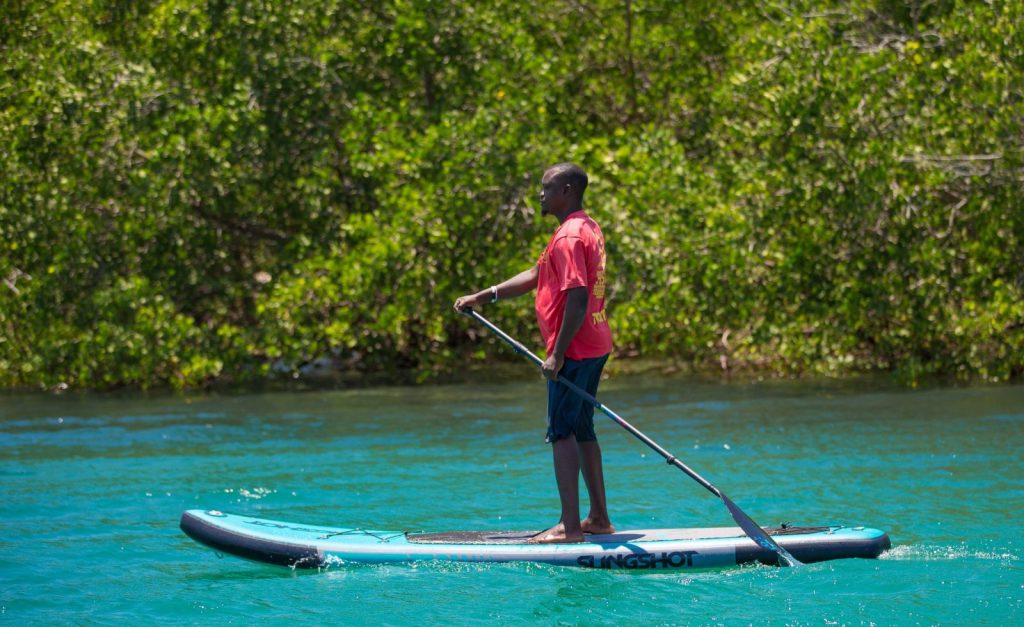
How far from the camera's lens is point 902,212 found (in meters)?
13.9

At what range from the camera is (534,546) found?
6.44m

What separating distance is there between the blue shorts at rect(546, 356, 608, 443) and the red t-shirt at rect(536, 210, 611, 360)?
0.17 ft

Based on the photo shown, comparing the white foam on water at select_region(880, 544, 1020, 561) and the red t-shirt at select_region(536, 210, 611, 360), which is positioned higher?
the red t-shirt at select_region(536, 210, 611, 360)

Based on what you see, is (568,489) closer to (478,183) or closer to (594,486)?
(594,486)

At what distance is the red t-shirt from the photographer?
20.8 ft

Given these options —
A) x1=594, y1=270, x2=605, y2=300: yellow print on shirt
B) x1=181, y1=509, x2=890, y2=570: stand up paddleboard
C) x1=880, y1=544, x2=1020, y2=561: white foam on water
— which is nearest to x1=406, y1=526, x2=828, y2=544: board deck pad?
x1=181, y1=509, x2=890, y2=570: stand up paddleboard

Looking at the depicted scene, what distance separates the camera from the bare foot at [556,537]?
21.5ft

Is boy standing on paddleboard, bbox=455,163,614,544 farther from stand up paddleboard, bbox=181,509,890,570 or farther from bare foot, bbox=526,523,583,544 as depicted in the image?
stand up paddleboard, bbox=181,509,890,570

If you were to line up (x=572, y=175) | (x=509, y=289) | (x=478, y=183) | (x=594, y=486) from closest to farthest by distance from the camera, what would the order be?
(x=572, y=175)
(x=594, y=486)
(x=509, y=289)
(x=478, y=183)

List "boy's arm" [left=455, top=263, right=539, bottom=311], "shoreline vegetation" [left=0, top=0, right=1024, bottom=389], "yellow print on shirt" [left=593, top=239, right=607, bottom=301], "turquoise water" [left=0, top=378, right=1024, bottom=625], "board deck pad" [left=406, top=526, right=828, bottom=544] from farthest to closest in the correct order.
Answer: "shoreline vegetation" [left=0, top=0, right=1024, bottom=389] → "boy's arm" [left=455, top=263, right=539, bottom=311] → "board deck pad" [left=406, top=526, right=828, bottom=544] → "yellow print on shirt" [left=593, top=239, right=607, bottom=301] → "turquoise water" [left=0, top=378, right=1024, bottom=625]

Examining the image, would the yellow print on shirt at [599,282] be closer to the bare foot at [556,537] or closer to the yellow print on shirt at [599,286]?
the yellow print on shirt at [599,286]

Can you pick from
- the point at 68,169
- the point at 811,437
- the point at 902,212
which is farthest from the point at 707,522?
the point at 68,169

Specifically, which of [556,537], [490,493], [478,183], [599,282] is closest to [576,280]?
[599,282]

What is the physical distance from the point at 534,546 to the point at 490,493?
2.43 m
